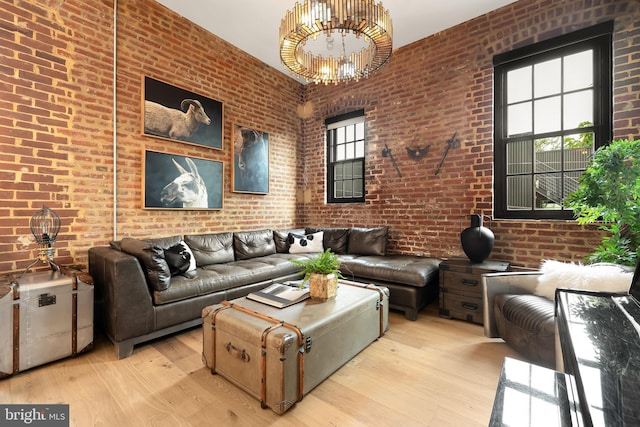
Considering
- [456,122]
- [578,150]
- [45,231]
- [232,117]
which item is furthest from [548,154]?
[45,231]

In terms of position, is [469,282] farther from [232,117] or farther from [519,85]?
[232,117]

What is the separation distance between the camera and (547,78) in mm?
3059

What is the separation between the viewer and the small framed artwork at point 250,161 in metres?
4.08

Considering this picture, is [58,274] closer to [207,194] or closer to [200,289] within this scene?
[200,289]

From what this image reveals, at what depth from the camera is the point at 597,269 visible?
198cm

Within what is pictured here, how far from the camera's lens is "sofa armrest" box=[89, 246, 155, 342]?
7.01 ft

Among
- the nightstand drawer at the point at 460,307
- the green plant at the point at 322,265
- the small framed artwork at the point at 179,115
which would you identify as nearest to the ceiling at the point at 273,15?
the small framed artwork at the point at 179,115

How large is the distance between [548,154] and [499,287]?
1761mm

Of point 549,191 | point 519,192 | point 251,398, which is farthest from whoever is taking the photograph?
point 519,192

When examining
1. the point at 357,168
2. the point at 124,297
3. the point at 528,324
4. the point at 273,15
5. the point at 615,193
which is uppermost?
the point at 273,15

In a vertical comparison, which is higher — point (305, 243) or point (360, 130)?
point (360, 130)

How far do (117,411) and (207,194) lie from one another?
8.45ft

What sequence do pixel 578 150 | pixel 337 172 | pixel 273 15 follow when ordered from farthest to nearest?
pixel 337 172, pixel 273 15, pixel 578 150

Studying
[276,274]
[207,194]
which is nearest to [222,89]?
[207,194]
